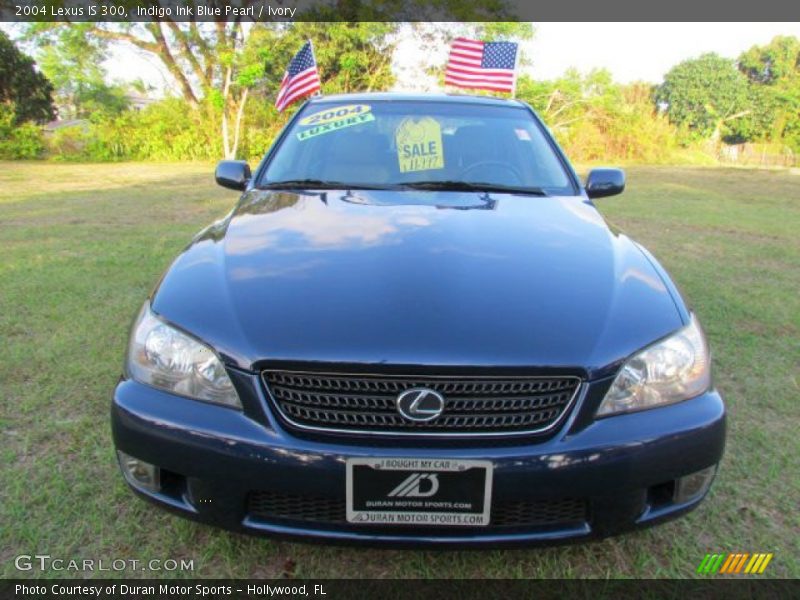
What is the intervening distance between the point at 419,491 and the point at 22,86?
994 inches

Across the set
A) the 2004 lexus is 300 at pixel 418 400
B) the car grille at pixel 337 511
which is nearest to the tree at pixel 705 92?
the 2004 lexus is 300 at pixel 418 400

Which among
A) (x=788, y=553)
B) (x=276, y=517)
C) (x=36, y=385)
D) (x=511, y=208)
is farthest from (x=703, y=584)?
(x=36, y=385)

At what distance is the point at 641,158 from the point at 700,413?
2180 centimetres

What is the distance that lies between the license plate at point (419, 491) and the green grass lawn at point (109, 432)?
39 cm

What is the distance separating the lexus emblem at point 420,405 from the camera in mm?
1433

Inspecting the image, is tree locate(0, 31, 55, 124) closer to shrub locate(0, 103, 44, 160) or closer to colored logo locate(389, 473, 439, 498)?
shrub locate(0, 103, 44, 160)

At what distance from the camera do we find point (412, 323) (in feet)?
5.00

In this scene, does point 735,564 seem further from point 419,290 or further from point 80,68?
point 80,68

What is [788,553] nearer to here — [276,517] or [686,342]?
[686,342]

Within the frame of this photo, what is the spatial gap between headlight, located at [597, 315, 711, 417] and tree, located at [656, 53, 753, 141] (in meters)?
44.1

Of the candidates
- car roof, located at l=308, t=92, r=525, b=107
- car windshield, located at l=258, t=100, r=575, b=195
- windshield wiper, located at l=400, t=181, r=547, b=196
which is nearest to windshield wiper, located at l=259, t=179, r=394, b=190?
car windshield, located at l=258, t=100, r=575, b=195

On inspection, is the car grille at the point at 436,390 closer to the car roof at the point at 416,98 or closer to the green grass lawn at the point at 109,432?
the green grass lawn at the point at 109,432

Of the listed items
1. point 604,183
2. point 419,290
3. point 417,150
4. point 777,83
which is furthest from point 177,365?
point 777,83

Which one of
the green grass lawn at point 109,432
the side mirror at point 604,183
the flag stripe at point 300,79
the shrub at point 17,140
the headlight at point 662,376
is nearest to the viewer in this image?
the headlight at point 662,376
